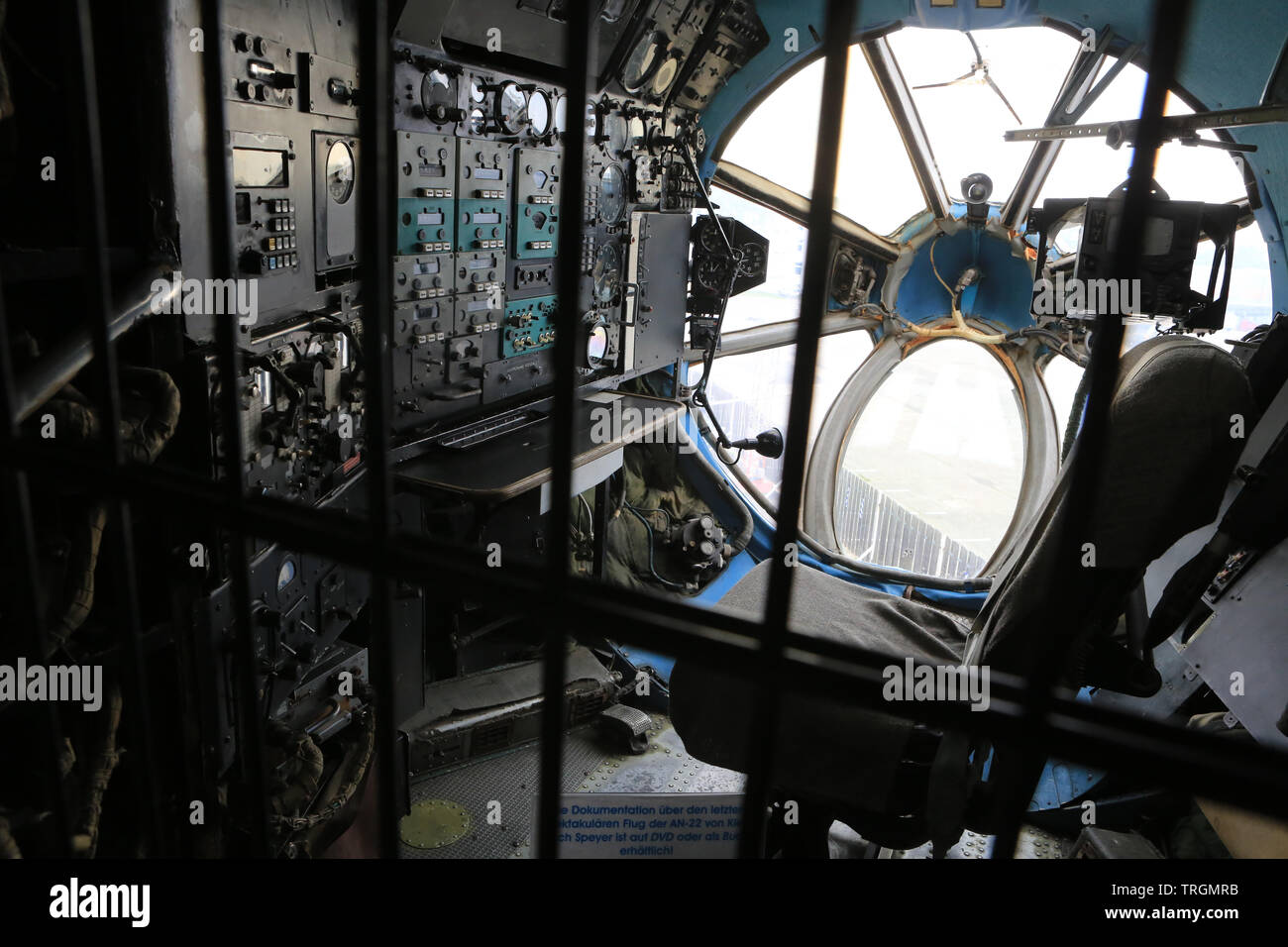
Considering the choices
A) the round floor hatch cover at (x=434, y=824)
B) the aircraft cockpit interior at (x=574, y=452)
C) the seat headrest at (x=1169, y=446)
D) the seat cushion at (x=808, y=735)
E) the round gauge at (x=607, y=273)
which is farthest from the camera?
the round gauge at (x=607, y=273)

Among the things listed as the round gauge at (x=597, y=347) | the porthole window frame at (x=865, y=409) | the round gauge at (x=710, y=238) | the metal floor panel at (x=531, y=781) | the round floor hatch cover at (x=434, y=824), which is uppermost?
the round gauge at (x=710, y=238)

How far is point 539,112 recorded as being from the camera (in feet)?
12.9

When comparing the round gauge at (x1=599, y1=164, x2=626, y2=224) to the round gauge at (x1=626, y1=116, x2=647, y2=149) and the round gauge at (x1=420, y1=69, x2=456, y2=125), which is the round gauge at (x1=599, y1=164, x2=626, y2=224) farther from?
the round gauge at (x1=420, y1=69, x2=456, y2=125)

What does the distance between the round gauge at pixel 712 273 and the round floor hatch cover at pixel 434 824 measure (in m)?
3.12

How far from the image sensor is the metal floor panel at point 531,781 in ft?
12.1

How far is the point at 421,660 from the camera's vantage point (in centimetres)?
371

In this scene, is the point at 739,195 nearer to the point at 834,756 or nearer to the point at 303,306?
the point at 303,306

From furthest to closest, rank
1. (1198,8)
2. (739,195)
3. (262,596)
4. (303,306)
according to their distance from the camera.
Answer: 1. (739,195)
2. (1198,8)
3. (303,306)
4. (262,596)

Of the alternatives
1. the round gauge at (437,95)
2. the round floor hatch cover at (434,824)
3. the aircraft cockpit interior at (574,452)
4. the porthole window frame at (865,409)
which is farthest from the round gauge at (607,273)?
the round floor hatch cover at (434,824)

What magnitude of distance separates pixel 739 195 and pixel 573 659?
303 cm

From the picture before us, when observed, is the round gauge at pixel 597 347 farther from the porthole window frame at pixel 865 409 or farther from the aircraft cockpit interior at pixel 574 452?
the porthole window frame at pixel 865 409

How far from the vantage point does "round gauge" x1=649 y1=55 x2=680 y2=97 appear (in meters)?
4.82

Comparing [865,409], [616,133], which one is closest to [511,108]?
[616,133]
